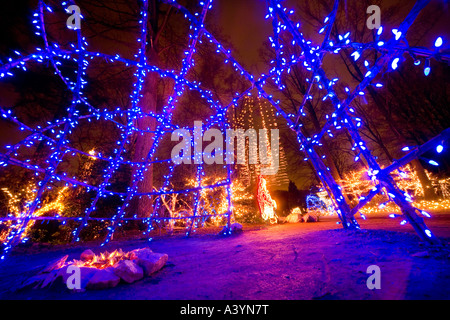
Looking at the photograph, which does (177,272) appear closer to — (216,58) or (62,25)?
(62,25)

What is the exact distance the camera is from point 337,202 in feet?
12.4

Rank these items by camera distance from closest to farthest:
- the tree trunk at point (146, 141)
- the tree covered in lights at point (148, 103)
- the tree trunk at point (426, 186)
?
the tree covered in lights at point (148, 103) → the tree trunk at point (146, 141) → the tree trunk at point (426, 186)

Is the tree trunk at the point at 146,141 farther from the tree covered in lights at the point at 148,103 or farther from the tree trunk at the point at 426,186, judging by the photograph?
the tree trunk at the point at 426,186

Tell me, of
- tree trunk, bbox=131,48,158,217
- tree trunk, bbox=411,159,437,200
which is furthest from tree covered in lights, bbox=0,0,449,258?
tree trunk, bbox=411,159,437,200

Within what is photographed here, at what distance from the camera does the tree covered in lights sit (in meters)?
2.91

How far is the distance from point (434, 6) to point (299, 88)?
256 inches

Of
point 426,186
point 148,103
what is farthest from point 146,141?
point 426,186

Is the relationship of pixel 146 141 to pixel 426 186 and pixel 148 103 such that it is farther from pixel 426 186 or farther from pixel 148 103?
pixel 426 186

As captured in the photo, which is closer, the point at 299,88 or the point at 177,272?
the point at 177,272

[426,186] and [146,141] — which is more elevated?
[146,141]

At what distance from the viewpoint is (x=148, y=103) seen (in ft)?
24.9

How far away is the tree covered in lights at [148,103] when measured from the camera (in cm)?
→ 291

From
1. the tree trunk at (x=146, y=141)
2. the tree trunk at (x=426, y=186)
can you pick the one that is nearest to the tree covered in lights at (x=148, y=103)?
the tree trunk at (x=146, y=141)
